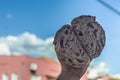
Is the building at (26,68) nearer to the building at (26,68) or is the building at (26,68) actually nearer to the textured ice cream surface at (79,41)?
the building at (26,68)

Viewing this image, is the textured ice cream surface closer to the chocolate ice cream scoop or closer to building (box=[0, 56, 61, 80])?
the chocolate ice cream scoop

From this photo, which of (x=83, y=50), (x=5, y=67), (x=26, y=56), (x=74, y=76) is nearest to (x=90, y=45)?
(x=83, y=50)

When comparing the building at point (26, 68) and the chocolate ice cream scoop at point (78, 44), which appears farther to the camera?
the building at point (26, 68)

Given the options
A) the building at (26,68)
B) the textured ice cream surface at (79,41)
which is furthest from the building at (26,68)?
the textured ice cream surface at (79,41)

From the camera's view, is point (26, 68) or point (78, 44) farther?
point (26, 68)

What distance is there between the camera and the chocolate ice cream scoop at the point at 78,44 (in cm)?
162

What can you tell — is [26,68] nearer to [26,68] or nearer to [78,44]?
[26,68]

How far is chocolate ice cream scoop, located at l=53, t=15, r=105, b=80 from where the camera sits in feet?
5.31

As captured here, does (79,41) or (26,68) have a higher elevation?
(26,68)

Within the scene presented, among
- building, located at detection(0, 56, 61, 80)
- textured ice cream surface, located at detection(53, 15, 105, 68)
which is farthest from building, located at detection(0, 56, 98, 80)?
textured ice cream surface, located at detection(53, 15, 105, 68)

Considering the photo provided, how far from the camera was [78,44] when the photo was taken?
1.68 meters

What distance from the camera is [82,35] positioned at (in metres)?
1.69

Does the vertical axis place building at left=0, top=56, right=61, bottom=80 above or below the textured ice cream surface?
above

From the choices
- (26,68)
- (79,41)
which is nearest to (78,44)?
(79,41)
